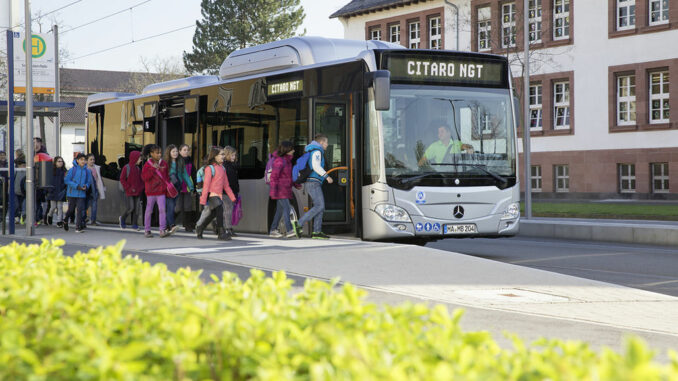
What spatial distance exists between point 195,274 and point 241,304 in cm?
95

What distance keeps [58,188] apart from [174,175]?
4632 mm

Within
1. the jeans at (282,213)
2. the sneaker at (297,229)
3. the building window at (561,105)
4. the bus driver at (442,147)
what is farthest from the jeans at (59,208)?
the building window at (561,105)

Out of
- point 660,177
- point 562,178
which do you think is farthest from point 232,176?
point 562,178

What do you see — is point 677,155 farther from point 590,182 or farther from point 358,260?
point 358,260

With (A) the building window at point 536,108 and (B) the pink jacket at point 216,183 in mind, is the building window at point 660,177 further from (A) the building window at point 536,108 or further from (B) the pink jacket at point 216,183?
(B) the pink jacket at point 216,183

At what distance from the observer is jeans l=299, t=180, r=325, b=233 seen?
14.8 m

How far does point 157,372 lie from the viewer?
2.50 meters

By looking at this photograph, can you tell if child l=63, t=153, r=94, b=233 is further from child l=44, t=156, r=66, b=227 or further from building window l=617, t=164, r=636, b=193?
building window l=617, t=164, r=636, b=193

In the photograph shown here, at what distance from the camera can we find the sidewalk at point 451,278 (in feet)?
28.4

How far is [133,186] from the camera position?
1948 cm

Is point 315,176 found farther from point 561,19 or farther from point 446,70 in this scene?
point 561,19

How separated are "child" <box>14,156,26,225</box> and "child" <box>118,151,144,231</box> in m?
3.06

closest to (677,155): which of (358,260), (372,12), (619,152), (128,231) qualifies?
(619,152)

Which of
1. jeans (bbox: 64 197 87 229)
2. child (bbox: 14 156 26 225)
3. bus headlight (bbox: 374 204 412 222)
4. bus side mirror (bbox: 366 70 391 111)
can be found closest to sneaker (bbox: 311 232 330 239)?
bus headlight (bbox: 374 204 412 222)
